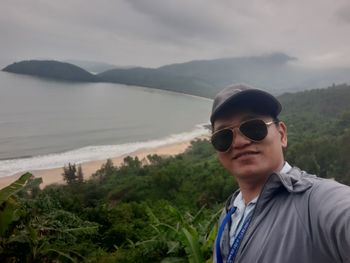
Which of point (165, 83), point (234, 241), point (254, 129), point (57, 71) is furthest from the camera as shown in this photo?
point (165, 83)

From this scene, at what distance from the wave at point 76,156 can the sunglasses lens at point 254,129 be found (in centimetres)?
3668

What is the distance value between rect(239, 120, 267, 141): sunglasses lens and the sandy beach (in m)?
30.9

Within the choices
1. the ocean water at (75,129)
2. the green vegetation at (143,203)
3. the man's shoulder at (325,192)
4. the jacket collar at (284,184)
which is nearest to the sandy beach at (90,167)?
the ocean water at (75,129)

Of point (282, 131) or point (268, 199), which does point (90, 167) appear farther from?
point (268, 199)

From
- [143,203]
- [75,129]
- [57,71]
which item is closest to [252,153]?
[143,203]

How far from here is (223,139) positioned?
1.64 m

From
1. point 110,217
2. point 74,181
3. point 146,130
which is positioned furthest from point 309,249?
point 146,130

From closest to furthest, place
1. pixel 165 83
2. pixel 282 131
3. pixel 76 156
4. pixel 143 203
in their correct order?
pixel 282 131, pixel 143 203, pixel 76 156, pixel 165 83

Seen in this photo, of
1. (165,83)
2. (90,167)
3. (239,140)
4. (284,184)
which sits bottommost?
(90,167)

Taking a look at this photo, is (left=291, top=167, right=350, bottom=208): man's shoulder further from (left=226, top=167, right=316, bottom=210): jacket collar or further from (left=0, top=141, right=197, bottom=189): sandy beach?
(left=0, top=141, right=197, bottom=189): sandy beach

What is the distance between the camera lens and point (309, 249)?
1.09 meters

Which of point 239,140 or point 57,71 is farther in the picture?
point 57,71

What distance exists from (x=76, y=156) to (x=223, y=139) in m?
45.6

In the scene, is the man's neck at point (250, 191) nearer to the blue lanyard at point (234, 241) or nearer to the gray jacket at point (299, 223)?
the blue lanyard at point (234, 241)
